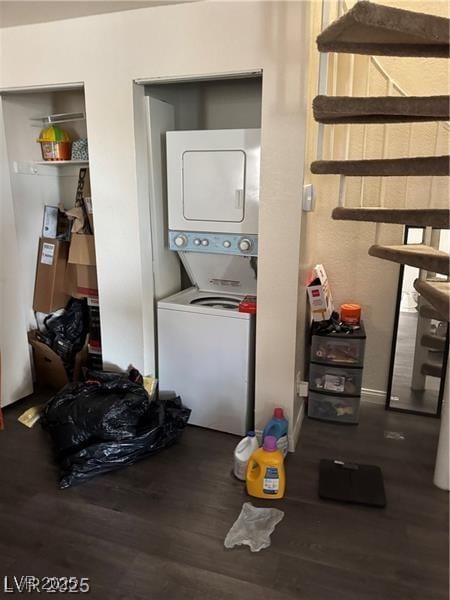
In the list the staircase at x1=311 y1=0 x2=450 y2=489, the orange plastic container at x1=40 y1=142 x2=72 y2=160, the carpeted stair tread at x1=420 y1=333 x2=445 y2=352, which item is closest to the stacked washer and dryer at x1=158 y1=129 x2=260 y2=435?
the staircase at x1=311 y1=0 x2=450 y2=489

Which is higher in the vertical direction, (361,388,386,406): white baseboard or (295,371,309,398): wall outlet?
(295,371,309,398): wall outlet

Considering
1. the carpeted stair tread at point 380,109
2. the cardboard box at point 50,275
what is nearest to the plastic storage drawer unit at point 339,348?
the carpeted stair tread at point 380,109

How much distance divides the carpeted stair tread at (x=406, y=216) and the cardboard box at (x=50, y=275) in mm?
1968

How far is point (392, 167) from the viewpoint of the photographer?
171 centimetres

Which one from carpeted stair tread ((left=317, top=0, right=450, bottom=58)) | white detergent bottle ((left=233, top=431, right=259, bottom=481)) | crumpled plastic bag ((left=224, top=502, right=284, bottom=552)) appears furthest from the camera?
white detergent bottle ((left=233, top=431, right=259, bottom=481))

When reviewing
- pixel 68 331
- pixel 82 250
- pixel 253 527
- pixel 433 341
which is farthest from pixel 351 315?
pixel 68 331

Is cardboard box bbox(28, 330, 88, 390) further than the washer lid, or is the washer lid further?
cardboard box bbox(28, 330, 88, 390)

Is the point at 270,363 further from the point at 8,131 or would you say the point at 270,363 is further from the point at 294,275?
the point at 8,131

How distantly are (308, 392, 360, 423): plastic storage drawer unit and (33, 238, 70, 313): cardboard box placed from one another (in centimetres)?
185

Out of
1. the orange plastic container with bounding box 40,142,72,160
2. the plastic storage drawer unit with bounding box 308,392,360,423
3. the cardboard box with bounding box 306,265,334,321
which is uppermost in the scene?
the orange plastic container with bounding box 40,142,72,160

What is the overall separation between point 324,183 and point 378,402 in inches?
60.4

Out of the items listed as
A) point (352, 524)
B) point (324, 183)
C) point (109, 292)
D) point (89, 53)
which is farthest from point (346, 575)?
point (89, 53)

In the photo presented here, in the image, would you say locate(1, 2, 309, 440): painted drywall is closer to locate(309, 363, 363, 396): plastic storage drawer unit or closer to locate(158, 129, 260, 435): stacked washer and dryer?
locate(158, 129, 260, 435): stacked washer and dryer

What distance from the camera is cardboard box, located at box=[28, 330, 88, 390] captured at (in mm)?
3025
